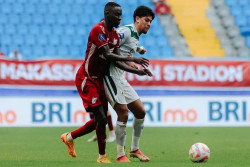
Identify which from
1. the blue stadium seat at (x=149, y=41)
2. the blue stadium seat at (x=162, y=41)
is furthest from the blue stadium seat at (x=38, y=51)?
the blue stadium seat at (x=162, y=41)

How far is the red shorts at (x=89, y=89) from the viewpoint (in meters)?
7.51

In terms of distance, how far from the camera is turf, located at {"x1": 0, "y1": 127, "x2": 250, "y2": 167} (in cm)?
761

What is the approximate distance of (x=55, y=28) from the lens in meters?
21.5

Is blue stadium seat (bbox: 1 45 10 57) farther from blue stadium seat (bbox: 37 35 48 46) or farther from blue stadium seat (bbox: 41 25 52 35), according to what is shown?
blue stadium seat (bbox: 41 25 52 35)

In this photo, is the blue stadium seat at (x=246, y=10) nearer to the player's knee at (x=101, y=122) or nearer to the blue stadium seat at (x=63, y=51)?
the blue stadium seat at (x=63, y=51)

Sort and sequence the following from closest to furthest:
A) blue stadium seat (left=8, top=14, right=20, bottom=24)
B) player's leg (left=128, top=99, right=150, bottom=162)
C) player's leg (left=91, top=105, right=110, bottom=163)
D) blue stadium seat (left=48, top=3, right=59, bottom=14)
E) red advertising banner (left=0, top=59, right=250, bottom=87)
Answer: player's leg (left=91, top=105, right=110, bottom=163)
player's leg (left=128, top=99, right=150, bottom=162)
red advertising banner (left=0, top=59, right=250, bottom=87)
blue stadium seat (left=8, top=14, right=20, bottom=24)
blue stadium seat (left=48, top=3, right=59, bottom=14)

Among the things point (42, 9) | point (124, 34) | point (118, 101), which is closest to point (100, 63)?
point (118, 101)

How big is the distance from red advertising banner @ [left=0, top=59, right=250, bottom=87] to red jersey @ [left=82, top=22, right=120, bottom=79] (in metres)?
7.56

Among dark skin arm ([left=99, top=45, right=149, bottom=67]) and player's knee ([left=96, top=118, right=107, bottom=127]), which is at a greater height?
dark skin arm ([left=99, top=45, right=149, bottom=67])

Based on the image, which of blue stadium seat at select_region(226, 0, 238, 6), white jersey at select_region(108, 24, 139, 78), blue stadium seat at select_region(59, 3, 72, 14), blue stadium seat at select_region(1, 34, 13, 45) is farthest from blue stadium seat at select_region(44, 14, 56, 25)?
white jersey at select_region(108, 24, 139, 78)

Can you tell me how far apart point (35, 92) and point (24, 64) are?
0.79 metres

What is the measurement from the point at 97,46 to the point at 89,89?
586mm

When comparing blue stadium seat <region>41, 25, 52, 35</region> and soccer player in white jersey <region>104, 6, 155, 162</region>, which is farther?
blue stadium seat <region>41, 25, 52, 35</region>

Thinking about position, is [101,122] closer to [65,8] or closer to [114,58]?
[114,58]
